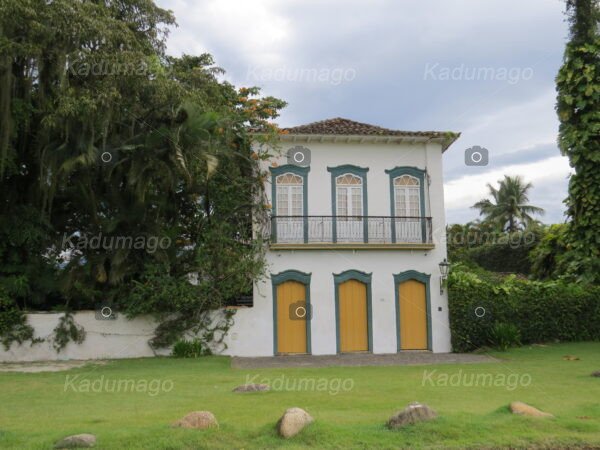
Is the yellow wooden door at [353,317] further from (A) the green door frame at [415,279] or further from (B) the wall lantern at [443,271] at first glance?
(B) the wall lantern at [443,271]

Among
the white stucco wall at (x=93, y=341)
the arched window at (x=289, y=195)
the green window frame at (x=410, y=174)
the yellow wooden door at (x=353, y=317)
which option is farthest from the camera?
the green window frame at (x=410, y=174)

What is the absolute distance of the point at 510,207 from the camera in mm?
51969

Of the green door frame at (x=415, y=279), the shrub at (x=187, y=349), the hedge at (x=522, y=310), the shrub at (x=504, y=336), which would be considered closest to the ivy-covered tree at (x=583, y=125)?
the hedge at (x=522, y=310)

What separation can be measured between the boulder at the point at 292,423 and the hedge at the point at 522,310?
11800 millimetres

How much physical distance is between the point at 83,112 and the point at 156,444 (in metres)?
9.46

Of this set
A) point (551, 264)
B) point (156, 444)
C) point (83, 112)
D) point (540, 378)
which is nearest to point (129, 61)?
point (83, 112)

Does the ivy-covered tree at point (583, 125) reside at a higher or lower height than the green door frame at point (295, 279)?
higher

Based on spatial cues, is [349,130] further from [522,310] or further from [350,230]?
[522,310]

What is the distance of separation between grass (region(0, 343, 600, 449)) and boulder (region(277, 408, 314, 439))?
0.09 m

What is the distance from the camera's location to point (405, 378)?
12555 mm

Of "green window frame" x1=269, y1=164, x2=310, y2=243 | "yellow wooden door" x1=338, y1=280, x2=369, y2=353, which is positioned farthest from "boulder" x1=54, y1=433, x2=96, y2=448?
"yellow wooden door" x1=338, y1=280, x2=369, y2=353
